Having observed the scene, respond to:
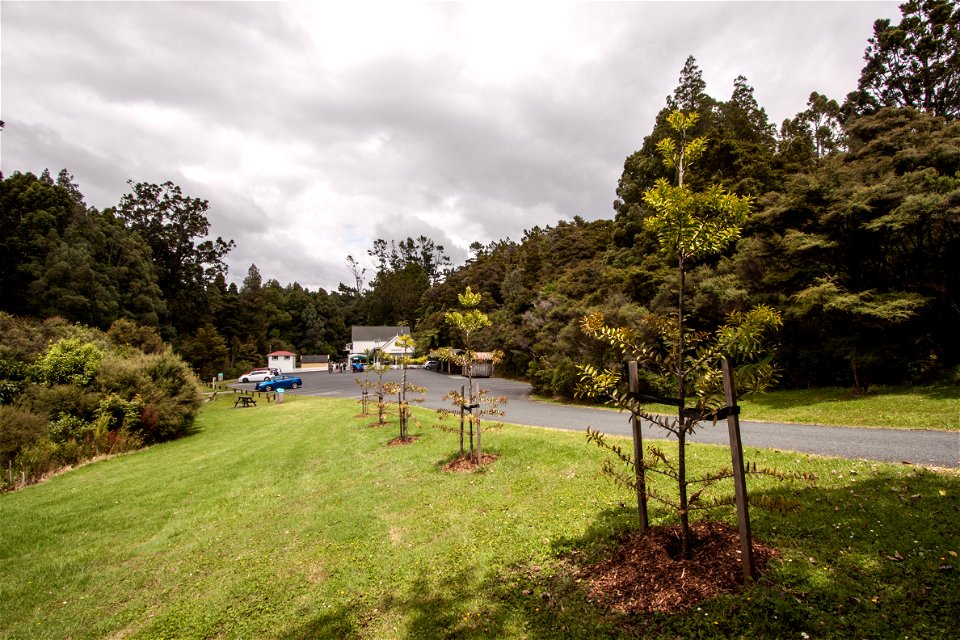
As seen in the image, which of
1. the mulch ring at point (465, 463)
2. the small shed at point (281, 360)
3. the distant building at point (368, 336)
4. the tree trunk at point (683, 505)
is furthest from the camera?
the distant building at point (368, 336)

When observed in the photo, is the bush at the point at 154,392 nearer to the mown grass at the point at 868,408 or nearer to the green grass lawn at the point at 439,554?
the green grass lawn at the point at 439,554

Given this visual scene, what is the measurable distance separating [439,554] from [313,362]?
71243mm

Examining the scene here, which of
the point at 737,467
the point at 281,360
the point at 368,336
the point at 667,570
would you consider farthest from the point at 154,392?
the point at 368,336

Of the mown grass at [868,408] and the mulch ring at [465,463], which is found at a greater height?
the mown grass at [868,408]

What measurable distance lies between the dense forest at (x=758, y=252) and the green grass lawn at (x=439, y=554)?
2.97 m

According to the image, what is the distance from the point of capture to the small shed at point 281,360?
61562 mm

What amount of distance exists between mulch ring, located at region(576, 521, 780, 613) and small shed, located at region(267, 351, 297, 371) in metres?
64.9

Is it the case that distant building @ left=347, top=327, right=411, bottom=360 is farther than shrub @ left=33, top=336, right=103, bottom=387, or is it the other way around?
distant building @ left=347, top=327, right=411, bottom=360

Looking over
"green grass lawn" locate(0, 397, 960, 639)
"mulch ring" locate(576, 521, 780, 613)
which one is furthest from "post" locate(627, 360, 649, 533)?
"green grass lawn" locate(0, 397, 960, 639)

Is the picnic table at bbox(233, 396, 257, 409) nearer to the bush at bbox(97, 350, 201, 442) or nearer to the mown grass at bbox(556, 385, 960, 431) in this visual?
the bush at bbox(97, 350, 201, 442)

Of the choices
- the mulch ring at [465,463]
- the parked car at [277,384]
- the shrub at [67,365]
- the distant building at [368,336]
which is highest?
the distant building at [368,336]

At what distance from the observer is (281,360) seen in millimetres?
62375

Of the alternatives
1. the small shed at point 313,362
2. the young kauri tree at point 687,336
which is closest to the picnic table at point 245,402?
the young kauri tree at point 687,336

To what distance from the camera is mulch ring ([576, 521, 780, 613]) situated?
10.9ft
